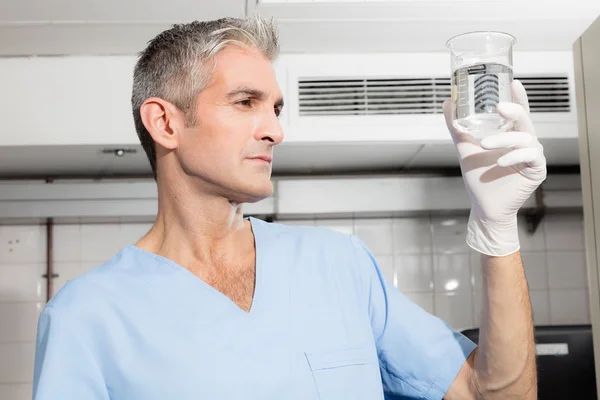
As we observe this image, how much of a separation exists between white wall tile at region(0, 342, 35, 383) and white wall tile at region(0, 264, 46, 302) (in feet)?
0.67

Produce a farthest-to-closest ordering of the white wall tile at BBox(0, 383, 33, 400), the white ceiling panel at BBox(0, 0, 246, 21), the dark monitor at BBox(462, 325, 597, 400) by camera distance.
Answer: the white wall tile at BBox(0, 383, 33, 400)
the dark monitor at BBox(462, 325, 597, 400)
the white ceiling panel at BBox(0, 0, 246, 21)

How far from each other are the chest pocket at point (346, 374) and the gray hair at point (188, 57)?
460 millimetres

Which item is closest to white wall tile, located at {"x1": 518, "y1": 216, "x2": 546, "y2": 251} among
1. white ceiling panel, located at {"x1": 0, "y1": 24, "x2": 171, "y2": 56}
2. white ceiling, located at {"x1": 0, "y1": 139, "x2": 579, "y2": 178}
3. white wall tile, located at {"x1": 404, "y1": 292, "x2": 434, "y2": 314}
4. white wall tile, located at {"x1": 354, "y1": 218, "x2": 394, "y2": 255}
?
white ceiling, located at {"x1": 0, "y1": 139, "x2": 579, "y2": 178}

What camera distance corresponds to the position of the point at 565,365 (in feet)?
8.20

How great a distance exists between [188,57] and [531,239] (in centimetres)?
230

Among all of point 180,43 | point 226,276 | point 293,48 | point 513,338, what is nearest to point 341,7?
point 293,48

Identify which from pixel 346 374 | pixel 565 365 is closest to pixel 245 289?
pixel 346 374

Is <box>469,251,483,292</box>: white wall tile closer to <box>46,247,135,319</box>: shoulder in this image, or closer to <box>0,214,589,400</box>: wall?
<box>0,214,589,400</box>: wall

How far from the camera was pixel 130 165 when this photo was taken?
2.78 meters

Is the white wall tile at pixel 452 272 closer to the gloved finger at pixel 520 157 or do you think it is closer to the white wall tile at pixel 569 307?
the white wall tile at pixel 569 307

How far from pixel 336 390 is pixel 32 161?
74.6 inches

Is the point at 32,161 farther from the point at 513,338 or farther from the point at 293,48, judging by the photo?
the point at 513,338

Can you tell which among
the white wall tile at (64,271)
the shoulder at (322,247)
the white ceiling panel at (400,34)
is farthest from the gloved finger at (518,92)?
the white wall tile at (64,271)

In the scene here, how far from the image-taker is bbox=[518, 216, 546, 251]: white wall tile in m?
3.12
